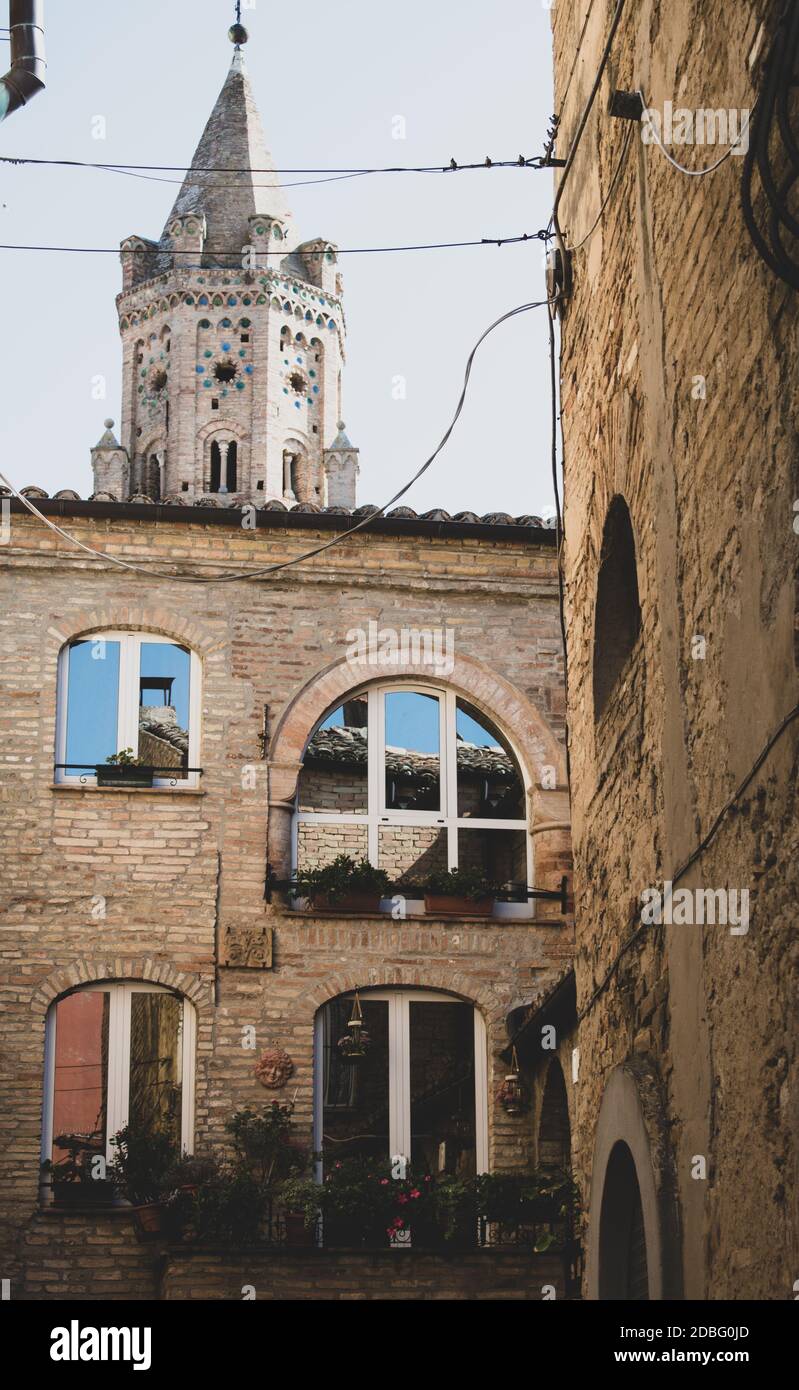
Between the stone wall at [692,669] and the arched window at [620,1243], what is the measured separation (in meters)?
0.11

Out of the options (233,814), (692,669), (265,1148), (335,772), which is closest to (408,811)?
(335,772)

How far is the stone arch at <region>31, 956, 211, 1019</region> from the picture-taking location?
15672mm

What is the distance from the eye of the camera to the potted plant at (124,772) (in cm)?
1630

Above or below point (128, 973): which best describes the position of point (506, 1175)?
below

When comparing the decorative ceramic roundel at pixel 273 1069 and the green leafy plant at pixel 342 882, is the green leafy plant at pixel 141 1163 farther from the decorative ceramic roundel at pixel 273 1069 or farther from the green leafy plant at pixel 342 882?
the green leafy plant at pixel 342 882

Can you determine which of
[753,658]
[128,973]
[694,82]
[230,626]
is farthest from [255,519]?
[753,658]

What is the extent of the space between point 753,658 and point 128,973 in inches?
418

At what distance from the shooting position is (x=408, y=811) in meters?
16.8

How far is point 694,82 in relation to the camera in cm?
695

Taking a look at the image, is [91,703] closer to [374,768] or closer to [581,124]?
[374,768]

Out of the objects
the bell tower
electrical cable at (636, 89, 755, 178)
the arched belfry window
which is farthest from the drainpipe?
the arched belfry window

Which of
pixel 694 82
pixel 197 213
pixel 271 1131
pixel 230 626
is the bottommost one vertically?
pixel 271 1131

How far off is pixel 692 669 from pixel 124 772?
1003cm
